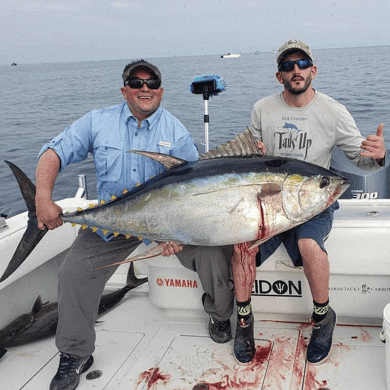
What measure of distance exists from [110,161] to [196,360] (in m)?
1.25

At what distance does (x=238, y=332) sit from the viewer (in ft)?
8.35

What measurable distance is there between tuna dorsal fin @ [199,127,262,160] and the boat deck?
1.13m

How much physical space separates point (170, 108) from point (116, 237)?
13.7 m

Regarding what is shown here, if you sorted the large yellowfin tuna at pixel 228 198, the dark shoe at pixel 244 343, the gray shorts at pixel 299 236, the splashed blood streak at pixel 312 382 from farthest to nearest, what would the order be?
the dark shoe at pixel 244 343 → the gray shorts at pixel 299 236 → the splashed blood streak at pixel 312 382 → the large yellowfin tuna at pixel 228 198

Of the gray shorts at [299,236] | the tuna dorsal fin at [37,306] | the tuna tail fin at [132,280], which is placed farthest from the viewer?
the tuna tail fin at [132,280]

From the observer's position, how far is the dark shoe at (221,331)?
270 cm

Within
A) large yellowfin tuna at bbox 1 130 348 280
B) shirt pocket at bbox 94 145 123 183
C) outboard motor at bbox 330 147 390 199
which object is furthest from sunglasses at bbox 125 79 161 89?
outboard motor at bbox 330 147 390 199

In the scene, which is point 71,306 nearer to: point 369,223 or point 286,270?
point 286,270

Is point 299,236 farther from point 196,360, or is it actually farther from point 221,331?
point 196,360

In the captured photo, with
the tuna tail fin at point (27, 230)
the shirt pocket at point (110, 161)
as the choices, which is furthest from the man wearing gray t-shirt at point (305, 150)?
the tuna tail fin at point (27, 230)

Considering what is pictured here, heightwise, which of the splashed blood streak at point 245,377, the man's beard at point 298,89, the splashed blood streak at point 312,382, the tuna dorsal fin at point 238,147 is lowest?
the splashed blood streak at point 245,377

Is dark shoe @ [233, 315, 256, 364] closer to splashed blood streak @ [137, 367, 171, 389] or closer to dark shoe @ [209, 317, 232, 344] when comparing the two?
dark shoe @ [209, 317, 232, 344]

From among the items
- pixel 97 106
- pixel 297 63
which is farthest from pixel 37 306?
pixel 97 106

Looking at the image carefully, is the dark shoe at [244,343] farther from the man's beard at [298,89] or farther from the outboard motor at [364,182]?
the outboard motor at [364,182]
